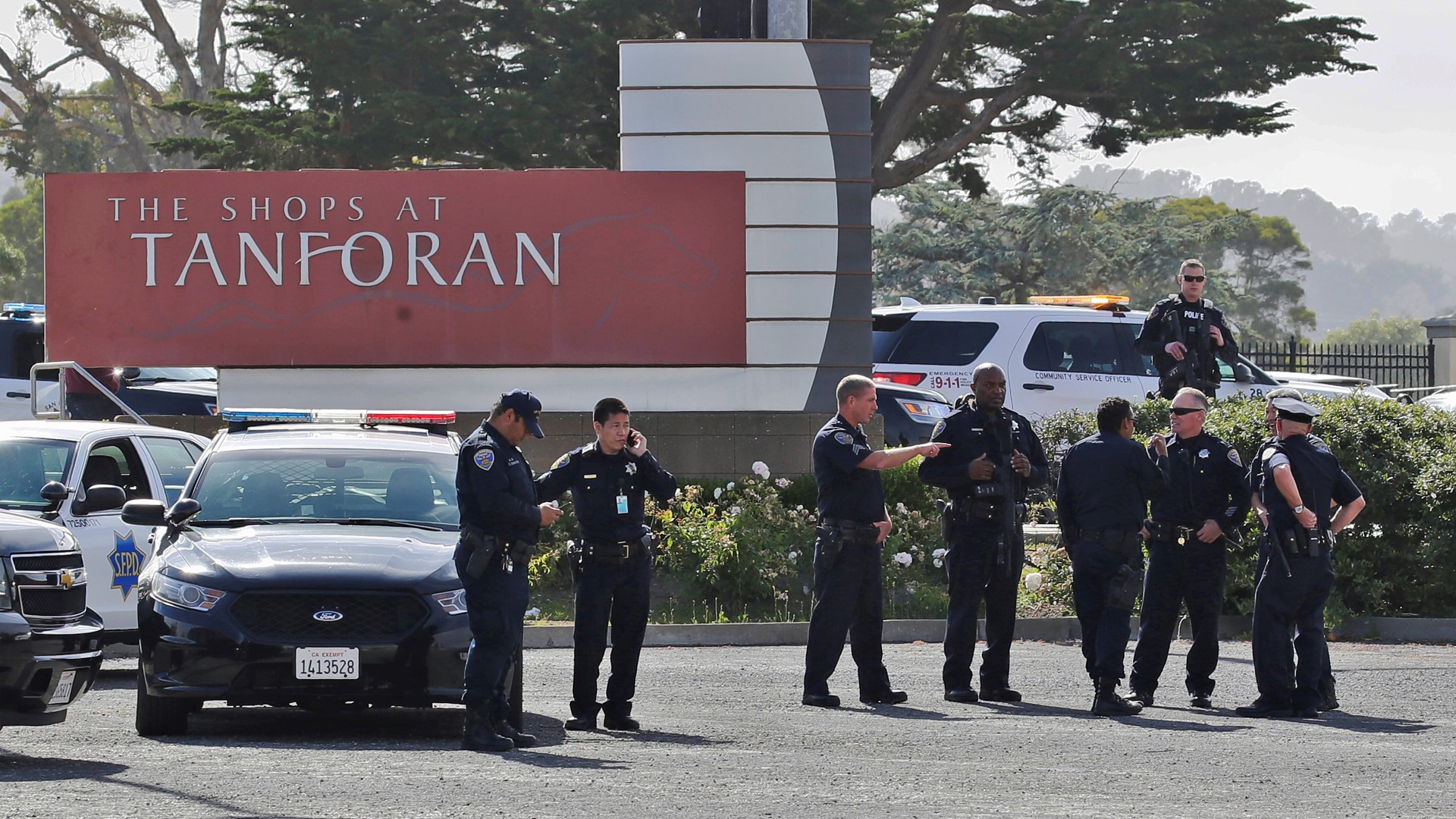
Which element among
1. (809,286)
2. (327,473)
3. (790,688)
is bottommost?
(790,688)

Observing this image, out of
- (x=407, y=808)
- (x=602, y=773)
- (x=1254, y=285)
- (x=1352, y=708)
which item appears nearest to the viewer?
(x=407, y=808)

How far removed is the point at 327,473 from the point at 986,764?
4.01m

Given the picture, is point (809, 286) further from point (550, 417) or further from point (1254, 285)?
point (1254, 285)

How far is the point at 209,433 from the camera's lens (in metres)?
18.1

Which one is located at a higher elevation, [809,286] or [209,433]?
[809,286]

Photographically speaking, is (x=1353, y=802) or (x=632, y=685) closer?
(x=1353, y=802)

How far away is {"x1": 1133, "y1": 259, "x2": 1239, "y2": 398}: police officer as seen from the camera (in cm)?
1541

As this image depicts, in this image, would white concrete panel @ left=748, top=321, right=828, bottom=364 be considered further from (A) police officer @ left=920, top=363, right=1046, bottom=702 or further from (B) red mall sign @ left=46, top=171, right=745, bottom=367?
(A) police officer @ left=920, top=363, right=1046, bottom=702

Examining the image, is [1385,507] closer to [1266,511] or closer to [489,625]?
[1266,511]

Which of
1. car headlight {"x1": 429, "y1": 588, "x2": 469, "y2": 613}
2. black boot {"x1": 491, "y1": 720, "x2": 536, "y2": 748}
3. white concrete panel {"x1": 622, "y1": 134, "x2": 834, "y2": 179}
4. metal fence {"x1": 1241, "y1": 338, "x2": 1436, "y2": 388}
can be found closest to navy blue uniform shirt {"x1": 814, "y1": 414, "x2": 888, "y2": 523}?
car headlight {"x1": 429, "y1": 588, "x2": 469, "y2": 613}

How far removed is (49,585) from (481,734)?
2017 millimetres

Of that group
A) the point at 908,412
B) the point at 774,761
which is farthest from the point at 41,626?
the point at 908,412

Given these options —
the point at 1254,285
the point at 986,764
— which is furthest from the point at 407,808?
the point at 1254,285

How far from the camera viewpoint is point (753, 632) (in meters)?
14.3
